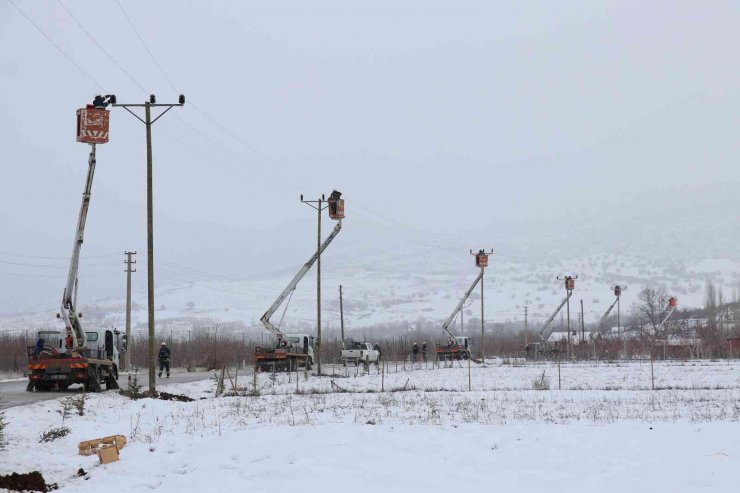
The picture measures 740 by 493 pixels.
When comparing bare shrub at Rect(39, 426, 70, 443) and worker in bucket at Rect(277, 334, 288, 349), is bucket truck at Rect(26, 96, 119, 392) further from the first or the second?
worker in bucket at Rect(277, 334, 288, 349)

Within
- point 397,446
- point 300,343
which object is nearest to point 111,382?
point 397,446

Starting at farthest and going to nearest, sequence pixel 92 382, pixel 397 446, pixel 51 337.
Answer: pixel 51 337, pixel 92 382, pixel 397 446

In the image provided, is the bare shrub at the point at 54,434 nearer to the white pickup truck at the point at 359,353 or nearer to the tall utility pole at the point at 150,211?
the tall utility pole at the point at 150,211

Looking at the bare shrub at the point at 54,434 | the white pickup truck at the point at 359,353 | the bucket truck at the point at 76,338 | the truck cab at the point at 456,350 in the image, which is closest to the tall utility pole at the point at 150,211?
the bucket truck at the point at 76,338

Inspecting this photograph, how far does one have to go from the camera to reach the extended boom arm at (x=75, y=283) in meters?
28.7

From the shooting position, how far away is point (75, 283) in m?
29.5

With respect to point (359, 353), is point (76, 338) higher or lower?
higher

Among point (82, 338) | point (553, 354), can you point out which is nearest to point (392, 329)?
point (553, 354)

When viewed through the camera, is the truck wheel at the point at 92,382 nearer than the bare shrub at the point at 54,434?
No

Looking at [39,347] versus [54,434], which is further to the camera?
[39,347]

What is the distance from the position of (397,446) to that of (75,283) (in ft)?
59.7

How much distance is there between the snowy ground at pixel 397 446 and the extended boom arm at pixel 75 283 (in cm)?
581

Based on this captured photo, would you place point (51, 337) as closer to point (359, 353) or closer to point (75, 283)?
point (75, 283)

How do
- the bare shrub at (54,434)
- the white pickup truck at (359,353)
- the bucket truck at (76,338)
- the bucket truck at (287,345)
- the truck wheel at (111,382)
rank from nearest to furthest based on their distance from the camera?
the bare shrub at (54,434), the bucket truck at (76,338), the truck wheel at (111,382), the bucket truck at (287,345), the white pickup truck at (359,353)
